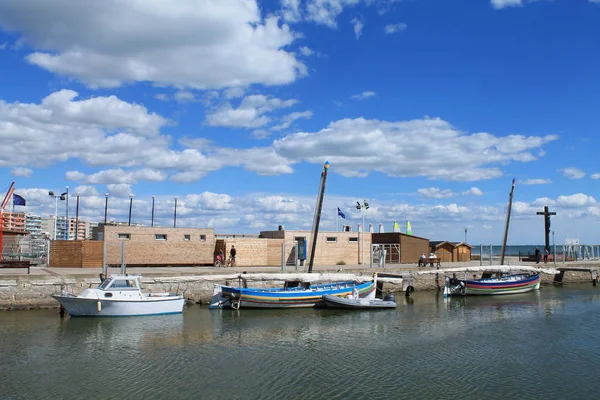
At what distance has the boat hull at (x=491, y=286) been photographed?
42625 millimetres

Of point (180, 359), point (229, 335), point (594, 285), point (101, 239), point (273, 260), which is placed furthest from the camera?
point (594, 285)

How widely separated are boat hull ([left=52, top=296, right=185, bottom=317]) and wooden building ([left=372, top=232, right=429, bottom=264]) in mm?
31106

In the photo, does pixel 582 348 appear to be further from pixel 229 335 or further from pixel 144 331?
pixel 144 331

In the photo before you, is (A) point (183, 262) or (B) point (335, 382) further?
(A) point (183, 262)

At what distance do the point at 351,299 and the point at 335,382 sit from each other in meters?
16.2

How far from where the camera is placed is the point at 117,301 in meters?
29.5

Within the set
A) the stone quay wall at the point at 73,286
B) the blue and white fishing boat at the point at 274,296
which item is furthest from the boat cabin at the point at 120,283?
the blue and white fishing boat at the point at 274,296

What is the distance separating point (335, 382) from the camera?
59.2 feet

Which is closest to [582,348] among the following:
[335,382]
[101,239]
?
[335,382]

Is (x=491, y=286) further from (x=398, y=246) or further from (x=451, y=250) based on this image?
(x=451, y=250)

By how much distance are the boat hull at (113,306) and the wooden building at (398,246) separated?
31106 mm

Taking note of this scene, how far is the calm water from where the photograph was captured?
1716 centimetres

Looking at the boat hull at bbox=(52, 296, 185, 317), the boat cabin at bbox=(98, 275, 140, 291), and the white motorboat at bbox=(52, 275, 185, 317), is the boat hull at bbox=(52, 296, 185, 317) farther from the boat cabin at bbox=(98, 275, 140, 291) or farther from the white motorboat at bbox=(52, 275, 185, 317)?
the boat cabin at bbox=(98, 275, 140, 291)

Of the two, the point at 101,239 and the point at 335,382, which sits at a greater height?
the point at 101,239
